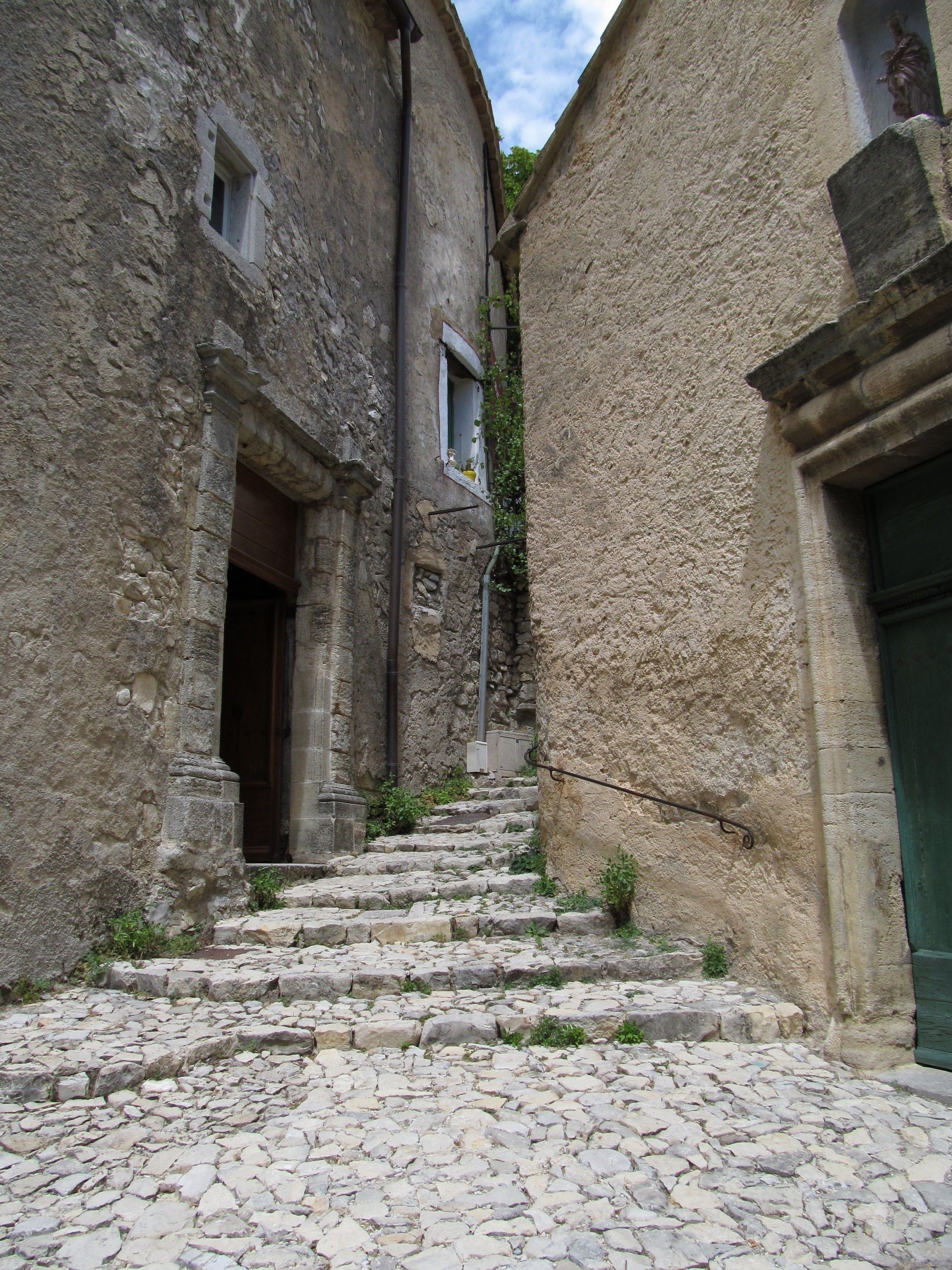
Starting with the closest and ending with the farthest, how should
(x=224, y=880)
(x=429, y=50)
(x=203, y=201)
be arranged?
1. (x=224, y=880)
2. (x=203, y=201)
3. (x=429, y=50)

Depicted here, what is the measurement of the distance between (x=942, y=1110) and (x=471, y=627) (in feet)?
20.2

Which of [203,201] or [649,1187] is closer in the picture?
[649,1187]

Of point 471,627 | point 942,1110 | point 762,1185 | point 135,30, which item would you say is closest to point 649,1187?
point 762,1185

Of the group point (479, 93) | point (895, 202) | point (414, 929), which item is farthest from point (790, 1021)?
point (479, 93)

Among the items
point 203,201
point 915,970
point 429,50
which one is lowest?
point 915,970

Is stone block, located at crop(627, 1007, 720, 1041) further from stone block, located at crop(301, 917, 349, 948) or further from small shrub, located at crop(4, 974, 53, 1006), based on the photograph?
small shrub, located at crop(4, 974, 53, 1006)

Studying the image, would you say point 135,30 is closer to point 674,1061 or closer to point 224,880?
point 224,880

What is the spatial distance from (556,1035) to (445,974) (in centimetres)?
58

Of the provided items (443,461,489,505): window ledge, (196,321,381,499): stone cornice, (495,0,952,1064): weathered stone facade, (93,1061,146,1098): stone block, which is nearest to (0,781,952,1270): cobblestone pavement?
(93,1061,146,1098): stone block

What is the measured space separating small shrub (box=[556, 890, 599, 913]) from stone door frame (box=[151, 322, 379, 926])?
1606mm

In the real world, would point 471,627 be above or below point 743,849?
above

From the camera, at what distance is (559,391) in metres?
4.62

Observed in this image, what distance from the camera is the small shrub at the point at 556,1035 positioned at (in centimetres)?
278

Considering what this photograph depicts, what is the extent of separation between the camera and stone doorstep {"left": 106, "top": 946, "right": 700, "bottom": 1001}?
3195 millimetres
